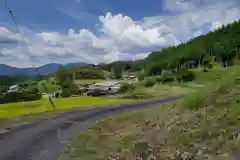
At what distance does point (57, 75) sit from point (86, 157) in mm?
145512

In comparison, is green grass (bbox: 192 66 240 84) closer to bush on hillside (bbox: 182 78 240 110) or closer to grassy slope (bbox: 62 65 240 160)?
bush on hillside (bbox: 182 78 240 110)

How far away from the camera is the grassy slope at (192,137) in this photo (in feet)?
26.2

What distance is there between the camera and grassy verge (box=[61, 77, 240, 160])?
7.96m

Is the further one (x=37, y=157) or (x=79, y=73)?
(x=79, y=73)

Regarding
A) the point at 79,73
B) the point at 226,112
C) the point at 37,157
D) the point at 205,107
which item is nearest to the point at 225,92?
the point at 205,107

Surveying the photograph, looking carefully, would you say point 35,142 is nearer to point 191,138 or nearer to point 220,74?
point 191,138

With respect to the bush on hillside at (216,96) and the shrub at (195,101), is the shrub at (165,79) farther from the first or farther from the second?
the shrub at (195,101)

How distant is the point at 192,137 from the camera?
354 inches

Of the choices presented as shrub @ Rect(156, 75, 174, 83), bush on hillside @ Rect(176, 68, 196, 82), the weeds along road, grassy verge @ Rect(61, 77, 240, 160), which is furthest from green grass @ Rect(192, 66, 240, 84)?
the weeds along road

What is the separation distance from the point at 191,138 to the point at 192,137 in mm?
Answer: 46

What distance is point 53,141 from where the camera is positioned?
1462 centimetres

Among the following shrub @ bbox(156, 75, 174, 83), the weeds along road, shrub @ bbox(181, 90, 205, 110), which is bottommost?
the weeds along road

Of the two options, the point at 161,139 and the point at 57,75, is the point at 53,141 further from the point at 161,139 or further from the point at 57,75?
the point at 57,75

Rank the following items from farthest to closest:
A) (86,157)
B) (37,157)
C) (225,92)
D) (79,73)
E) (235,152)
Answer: (79,73)
(225,92)
(37,157)
(86,157)
(235,152)
